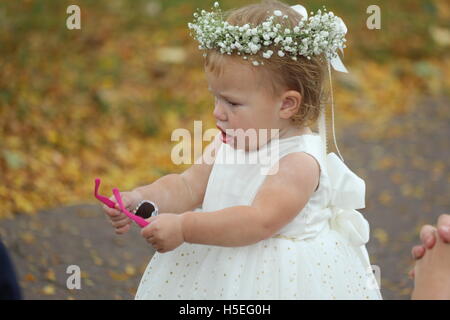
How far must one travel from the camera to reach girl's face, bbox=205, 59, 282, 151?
2422 millimetres

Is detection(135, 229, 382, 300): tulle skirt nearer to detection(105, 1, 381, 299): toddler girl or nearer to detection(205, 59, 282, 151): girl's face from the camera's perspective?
detection(105, 1, 381, 299): toddler girl

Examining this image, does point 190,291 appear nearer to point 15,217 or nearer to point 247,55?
point 247,55

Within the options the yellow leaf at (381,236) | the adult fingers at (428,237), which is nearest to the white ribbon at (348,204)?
the adult fingers at (428,237)

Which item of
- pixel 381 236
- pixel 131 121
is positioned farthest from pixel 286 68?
pixel 131 121

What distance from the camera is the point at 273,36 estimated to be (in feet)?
7.90

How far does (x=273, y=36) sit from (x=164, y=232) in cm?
77

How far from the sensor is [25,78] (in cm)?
616

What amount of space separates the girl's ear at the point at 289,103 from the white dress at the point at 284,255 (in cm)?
10

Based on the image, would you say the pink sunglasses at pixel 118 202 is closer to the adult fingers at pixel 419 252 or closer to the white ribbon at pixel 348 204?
the white ribbon at pixel 348 204

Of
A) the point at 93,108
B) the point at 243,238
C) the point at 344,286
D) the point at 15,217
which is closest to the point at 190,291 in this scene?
the point at 243,238

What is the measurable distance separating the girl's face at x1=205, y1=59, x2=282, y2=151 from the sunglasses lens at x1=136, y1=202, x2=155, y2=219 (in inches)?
14.7

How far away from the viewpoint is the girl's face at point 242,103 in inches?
95.3
